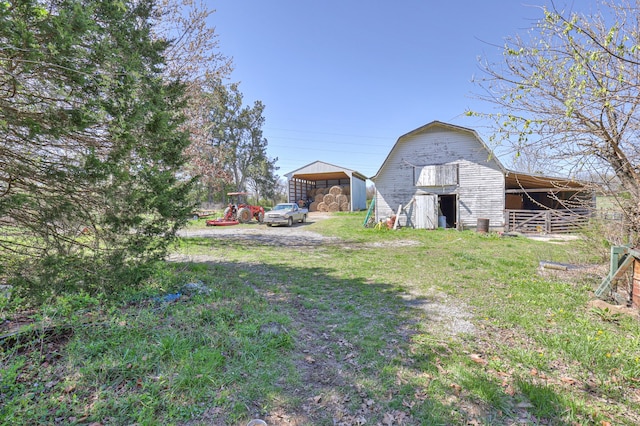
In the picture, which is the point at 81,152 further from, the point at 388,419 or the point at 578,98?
the point at 578,98

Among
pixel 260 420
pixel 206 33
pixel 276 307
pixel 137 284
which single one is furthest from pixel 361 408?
pixel 206 33

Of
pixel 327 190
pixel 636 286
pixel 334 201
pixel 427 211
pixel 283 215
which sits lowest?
pixel 636 286

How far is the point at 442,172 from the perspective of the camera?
1459 centimetres

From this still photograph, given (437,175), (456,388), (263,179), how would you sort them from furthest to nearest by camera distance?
(263,179), (437,175), (456,388)

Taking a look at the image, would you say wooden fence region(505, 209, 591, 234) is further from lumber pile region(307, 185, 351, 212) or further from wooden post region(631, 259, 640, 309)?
lumber pile region(307, 185, 351, 212)

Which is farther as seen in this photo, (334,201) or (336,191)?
(336,191)

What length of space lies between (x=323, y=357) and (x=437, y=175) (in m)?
13.5

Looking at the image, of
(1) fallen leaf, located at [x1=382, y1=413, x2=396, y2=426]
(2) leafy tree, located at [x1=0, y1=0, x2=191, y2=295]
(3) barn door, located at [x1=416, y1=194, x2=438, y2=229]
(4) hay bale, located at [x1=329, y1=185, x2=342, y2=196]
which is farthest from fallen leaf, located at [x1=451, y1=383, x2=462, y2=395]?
(4) hay bale, located at [x1=329, y1=185, x2=342, y2=196]

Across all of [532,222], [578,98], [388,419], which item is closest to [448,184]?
[532,222]

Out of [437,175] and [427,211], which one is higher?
[437,175]

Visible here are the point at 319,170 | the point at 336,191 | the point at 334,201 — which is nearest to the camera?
the point at 319,170

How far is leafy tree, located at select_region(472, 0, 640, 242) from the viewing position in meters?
3.01

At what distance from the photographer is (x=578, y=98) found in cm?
301

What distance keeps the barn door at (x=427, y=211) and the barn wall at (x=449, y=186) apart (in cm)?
38
